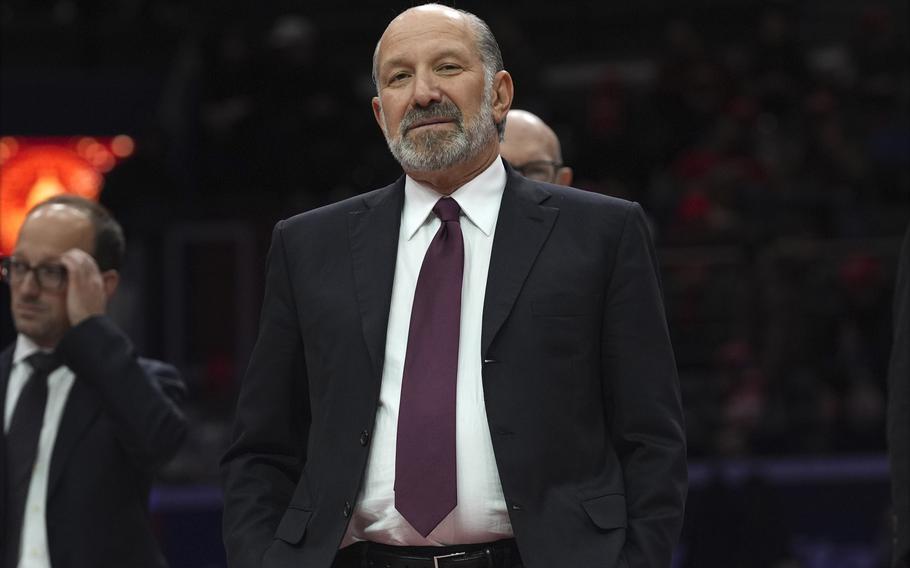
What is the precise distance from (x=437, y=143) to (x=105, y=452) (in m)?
1.40

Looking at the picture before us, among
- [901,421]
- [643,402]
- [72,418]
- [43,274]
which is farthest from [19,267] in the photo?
[901,421]

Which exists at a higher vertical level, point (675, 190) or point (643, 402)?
point (675, 190)

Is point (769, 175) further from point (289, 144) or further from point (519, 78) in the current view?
point (289, 144)

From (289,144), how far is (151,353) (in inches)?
65.0

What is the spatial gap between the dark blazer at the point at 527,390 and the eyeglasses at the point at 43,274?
1.02 metres

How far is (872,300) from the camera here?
8.40 m

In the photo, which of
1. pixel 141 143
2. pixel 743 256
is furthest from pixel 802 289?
pixel 141 143

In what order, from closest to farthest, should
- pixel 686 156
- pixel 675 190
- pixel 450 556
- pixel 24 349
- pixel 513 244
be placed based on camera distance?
1. pixel 450 556
2. pixel 513 244
3. pixel 24 349
4. pixel 675 190
5. pixel 686 156

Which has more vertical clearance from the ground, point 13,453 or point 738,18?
point 738,18

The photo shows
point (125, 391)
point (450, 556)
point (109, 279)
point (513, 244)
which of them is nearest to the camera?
point (450, 556)

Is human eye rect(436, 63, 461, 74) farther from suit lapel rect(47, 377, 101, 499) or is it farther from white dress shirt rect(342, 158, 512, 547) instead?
suit lapel rect(47, 377, 101, 499)

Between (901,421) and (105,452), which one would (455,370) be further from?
(105,452)

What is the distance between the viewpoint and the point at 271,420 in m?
2.96

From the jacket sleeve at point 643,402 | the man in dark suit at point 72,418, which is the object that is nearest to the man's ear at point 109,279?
the man in dark suit at point 72,418
